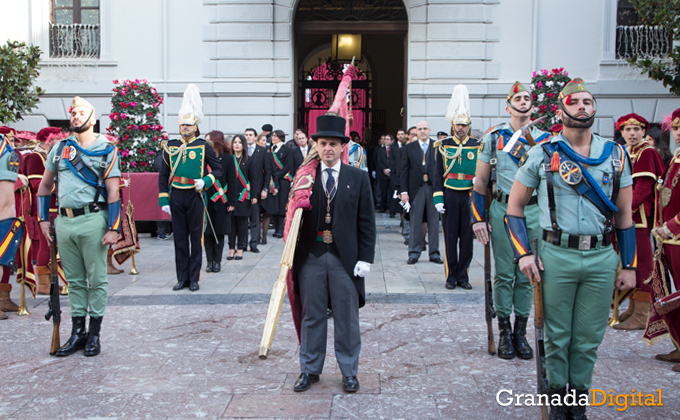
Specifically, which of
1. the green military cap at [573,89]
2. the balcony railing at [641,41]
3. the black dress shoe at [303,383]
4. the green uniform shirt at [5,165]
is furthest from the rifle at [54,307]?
the balcony railing at [641,41]

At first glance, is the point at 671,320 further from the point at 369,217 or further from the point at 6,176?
the point at 6,176

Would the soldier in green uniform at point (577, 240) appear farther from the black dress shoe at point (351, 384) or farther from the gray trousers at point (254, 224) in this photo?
the gray trousers at point (254, 224)

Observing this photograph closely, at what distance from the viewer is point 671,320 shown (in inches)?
189

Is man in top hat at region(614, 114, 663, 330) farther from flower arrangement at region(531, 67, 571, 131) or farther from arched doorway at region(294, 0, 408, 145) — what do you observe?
arched doorway at region(294, 0, 408, 145)

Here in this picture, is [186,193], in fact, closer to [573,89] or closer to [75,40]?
[573,89]

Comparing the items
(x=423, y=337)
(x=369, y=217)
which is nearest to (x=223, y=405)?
(x=369, y=217)

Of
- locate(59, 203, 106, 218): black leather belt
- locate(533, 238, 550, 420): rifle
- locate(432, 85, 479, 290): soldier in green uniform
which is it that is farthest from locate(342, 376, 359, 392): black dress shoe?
locate(432, 85, 479, 290): soldier in green uniform

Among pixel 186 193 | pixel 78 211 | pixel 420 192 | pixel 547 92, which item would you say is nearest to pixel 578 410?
pixel 78 211

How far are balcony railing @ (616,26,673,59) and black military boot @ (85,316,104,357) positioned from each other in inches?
518

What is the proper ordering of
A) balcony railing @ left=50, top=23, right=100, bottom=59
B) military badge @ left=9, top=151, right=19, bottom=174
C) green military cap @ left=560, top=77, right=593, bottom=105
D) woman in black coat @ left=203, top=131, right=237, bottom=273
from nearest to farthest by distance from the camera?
green military cap @ left=560, top=77, right=593, bottom=105 → military badge @ left=9, top=151, right=19, bottom=174 → woman in black coat @ left=203, top=131, right=237, bottom=273 → balcony railing @ left=50, top=23, right=100, bottom=59

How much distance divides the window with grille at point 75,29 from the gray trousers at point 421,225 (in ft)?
31.4

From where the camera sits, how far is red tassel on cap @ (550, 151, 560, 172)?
3655 millimetres

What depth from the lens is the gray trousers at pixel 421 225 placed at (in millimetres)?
9641

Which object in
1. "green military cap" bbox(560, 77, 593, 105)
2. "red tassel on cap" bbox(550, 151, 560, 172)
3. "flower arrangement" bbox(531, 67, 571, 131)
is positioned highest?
"flower arrangement" bbox(531, 67, 571, 131)
